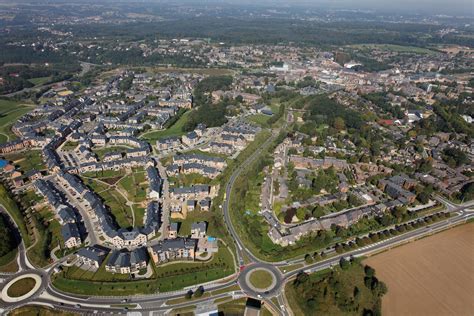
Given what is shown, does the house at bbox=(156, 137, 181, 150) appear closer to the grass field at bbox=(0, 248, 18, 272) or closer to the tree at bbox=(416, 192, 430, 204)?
the grass field at bbox=(0, 248, 18, 272)

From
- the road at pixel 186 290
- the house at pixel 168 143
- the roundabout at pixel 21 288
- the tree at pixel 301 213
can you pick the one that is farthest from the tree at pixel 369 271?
the house at pixel 168 143

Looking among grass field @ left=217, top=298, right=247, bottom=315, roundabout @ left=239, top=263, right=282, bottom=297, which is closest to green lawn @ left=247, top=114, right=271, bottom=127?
roundabout @ left=239, top=263, right=282, bottom=297

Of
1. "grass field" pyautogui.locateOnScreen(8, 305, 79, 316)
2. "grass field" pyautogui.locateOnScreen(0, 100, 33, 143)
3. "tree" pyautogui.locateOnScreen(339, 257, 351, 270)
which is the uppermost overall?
"tree" pyautogui.locateOnScreen(339, 257, 351, 270)

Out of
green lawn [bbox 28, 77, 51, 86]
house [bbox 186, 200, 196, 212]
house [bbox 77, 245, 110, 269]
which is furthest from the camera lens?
green lawn [bbox 28, 77, 51, 86]

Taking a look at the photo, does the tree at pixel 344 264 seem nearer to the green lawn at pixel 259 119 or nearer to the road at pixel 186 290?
the road at pixel 186 290

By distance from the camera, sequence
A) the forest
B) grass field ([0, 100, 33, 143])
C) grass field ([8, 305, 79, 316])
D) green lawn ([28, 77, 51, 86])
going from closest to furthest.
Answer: grass field ([8, 305, 79, 316]) → the forest → grass field ([0, 100, 33, 143]) → green lawn ([28, 77, 51, 86])
